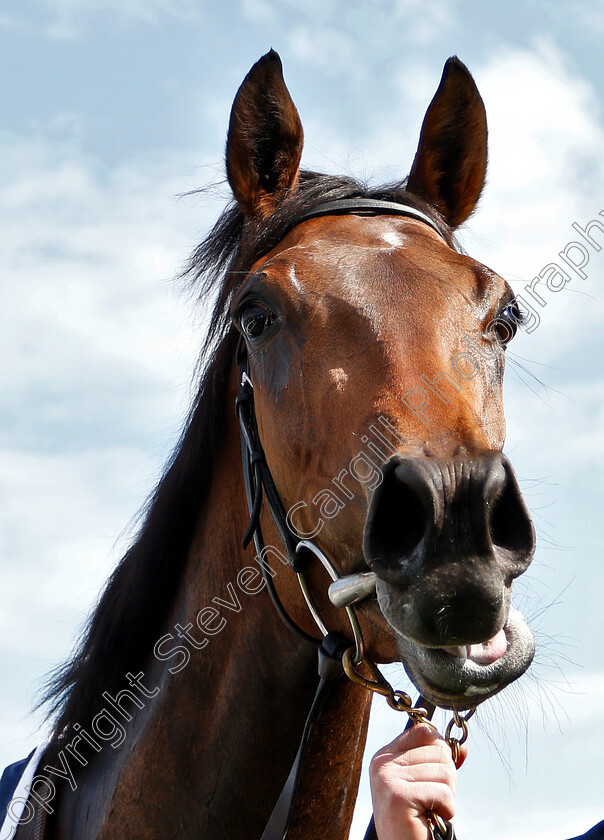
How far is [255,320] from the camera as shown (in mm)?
3258

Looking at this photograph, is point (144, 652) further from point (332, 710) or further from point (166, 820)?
point (332, 710)

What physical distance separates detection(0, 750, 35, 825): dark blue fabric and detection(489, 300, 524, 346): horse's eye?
10.0ft

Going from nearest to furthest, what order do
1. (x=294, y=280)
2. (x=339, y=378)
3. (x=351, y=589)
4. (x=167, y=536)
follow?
(x=351, y=589), (x=339, y=378), (x=294, y=280), (x=167, y=536)

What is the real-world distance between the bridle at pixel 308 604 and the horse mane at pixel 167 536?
222 mm

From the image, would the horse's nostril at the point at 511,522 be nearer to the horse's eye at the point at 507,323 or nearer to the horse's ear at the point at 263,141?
the horse's eye at the point at 507,323

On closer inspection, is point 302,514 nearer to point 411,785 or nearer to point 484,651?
point 484,651

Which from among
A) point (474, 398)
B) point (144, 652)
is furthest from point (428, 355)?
point (144, 652)

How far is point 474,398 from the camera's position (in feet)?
8.91

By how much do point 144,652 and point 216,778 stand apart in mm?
741

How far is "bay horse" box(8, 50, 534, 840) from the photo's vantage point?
231 cm

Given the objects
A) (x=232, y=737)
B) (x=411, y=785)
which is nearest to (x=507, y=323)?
(x=411, y=785)

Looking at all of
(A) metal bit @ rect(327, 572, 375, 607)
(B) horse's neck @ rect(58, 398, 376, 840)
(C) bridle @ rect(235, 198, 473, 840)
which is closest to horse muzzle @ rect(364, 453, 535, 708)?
(A) metal bit @ rect(327, 572, 375, 607)

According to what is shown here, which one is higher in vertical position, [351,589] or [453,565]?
[453,565]

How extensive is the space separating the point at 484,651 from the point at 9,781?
290 centimetres
